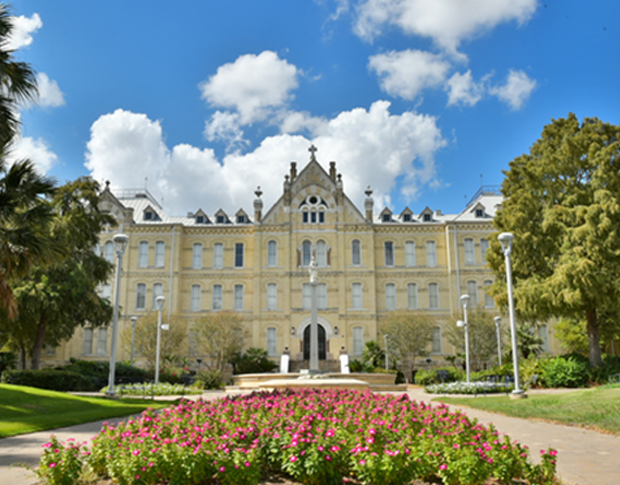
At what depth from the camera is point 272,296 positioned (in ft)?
158

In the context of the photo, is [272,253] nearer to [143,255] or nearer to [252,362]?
[252,362]

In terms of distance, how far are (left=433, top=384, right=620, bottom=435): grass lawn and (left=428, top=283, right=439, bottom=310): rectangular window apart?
29.7 m

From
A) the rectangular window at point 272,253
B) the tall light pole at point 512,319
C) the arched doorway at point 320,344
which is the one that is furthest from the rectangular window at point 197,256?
the tall light pole at point 512,319

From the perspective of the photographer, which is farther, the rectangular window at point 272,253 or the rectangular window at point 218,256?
the rectangular window at point 218,256

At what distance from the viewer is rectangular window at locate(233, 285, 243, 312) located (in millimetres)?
48750

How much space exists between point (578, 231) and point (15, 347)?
100.0 ft

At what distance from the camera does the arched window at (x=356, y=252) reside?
160ft

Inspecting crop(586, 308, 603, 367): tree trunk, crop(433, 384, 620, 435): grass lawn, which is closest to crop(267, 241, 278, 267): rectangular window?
crop(586, 308, 603, 367): tree trunk

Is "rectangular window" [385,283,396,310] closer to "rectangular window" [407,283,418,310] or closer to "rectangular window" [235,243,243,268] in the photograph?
"rectangular window" [407,283,418,310]

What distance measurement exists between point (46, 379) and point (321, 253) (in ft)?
88.6

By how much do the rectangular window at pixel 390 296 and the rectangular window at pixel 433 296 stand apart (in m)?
3.08

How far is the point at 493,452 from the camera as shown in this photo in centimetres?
625

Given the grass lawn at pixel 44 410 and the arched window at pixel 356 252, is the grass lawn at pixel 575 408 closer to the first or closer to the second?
the grass lawn at pixel 44 410

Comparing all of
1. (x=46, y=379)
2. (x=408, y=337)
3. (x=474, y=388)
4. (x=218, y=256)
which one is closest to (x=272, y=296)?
(x=218, y=256)
